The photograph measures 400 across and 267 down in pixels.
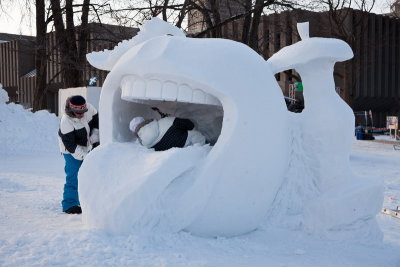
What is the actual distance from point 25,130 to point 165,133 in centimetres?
857

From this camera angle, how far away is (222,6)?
15961 millimetres

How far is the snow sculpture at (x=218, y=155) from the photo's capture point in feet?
10.6

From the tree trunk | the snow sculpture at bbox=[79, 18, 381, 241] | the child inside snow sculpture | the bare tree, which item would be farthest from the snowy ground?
the tree trunk

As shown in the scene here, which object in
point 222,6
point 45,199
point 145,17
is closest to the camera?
point 45,199

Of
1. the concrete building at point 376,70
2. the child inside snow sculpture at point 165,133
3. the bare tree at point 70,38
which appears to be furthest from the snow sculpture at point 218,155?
the concrete building at point 376,70

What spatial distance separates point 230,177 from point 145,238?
2.35 ft

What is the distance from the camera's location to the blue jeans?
4.74 metres

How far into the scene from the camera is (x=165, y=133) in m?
3.75

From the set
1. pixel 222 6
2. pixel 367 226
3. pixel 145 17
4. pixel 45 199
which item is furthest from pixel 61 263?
pixel 222 6

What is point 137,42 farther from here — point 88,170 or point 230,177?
point 230,177

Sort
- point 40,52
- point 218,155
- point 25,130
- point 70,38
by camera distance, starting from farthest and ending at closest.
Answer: point 40,52 → point 70,38 → point 25,130 → point 218,155

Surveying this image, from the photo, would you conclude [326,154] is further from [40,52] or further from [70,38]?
[40,52]

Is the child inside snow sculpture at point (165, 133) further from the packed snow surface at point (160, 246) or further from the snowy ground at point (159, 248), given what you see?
the snowy ground at point (159, 248)

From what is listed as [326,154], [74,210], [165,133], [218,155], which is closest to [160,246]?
[218,155]
